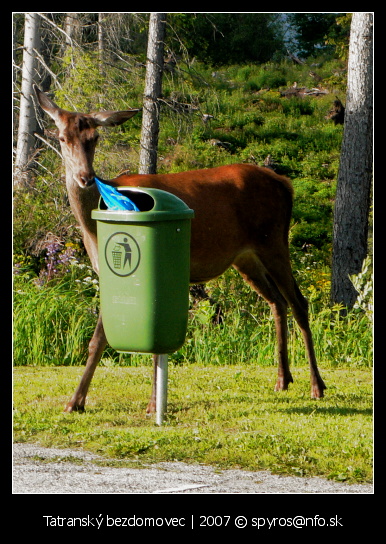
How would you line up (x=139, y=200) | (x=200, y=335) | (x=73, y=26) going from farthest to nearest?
(x=73, y=26), (x=200, y=335), (x=139, y=200)

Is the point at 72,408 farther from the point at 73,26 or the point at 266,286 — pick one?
the point at 73,26

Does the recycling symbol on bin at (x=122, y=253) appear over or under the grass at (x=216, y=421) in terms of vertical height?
over

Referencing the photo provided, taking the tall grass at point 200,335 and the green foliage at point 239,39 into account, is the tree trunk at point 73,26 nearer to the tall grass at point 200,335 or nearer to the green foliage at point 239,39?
the tall grass at point 200,335

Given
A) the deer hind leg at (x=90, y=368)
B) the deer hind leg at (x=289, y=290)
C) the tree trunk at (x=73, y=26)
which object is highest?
the tree trunk at (x=73, y=26)

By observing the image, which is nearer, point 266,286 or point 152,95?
point 266,286

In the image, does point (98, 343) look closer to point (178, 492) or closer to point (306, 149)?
point (178, 492)

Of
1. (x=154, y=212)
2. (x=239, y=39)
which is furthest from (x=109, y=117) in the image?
(x=239, y=39)

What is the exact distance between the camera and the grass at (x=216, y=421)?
531cm

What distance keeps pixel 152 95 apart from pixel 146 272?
690 centimetres

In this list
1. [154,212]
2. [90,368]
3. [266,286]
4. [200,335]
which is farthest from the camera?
[200,335]

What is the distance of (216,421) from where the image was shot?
6258 mm

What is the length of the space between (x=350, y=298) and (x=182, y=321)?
5446 millimetres

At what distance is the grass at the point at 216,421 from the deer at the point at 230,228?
0.92 ft

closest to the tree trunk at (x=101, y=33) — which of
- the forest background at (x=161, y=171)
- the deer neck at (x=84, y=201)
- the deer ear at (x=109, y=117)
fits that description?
the forest background at (x=161, y=171)
